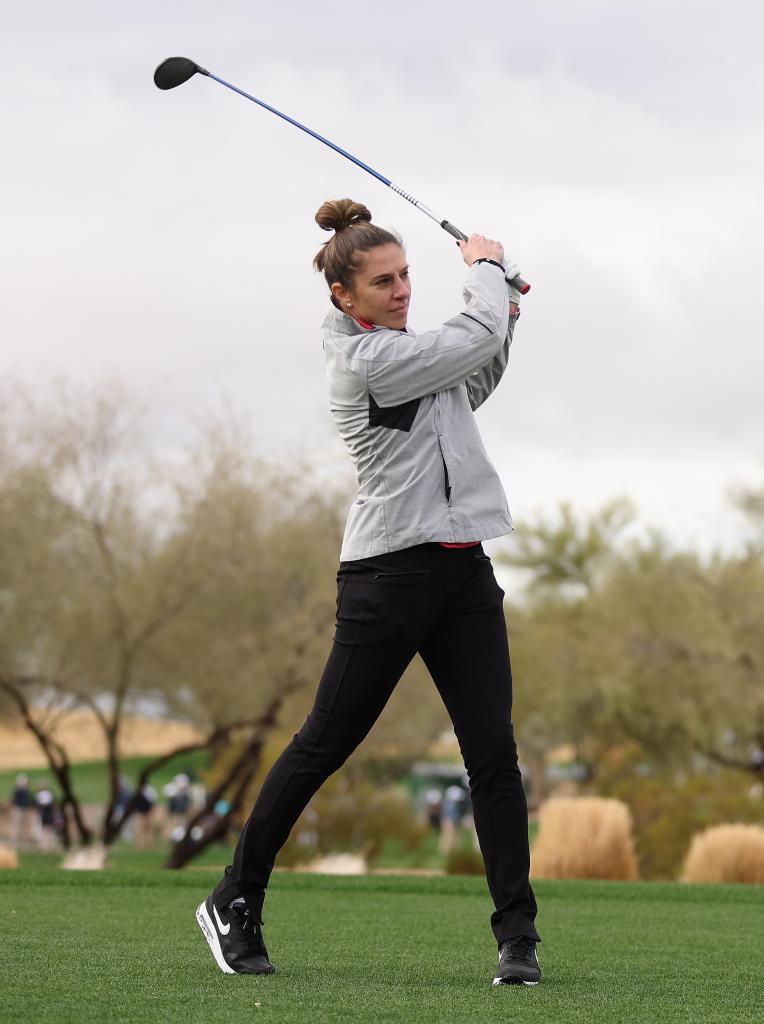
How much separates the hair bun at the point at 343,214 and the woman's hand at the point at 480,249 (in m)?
0.31

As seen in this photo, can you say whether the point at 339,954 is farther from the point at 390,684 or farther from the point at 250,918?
the point at 390,684

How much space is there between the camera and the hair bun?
4328mm

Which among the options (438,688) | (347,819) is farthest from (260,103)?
(347,819)

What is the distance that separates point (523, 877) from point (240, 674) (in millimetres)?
20070

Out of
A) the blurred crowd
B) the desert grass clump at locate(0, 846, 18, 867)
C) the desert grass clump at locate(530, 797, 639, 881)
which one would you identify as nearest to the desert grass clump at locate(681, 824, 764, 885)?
the desert grass clump at locate(530, 797, 639, 881)

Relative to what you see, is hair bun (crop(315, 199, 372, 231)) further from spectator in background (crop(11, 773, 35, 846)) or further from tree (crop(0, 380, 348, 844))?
spectator in background (crop(11, 773, 35, 846))

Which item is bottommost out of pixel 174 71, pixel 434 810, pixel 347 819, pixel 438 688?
pixel 434 810

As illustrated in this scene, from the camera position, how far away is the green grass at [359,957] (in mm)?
3533

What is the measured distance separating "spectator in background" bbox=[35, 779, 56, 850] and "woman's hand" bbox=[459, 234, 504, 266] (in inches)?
1297

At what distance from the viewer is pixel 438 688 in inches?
164

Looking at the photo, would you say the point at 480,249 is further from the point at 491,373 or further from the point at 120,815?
the point at 120,815

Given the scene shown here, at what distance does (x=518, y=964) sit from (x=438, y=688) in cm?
79

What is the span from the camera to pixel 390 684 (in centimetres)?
416

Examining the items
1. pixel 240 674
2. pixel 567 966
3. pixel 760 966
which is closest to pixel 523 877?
pixel 567 966
